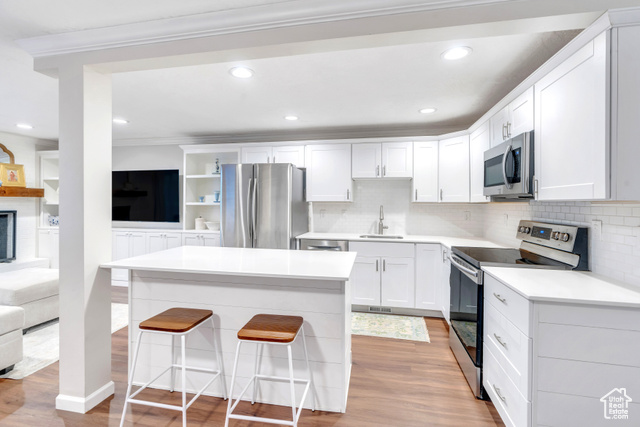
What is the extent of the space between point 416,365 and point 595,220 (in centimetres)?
166

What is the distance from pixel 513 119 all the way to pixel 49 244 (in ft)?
22.0

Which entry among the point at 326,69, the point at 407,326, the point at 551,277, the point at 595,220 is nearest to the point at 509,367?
the point at 551,277

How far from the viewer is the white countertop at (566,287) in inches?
58.1

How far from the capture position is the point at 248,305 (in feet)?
6.94

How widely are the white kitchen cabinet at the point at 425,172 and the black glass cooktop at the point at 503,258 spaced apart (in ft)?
4.42

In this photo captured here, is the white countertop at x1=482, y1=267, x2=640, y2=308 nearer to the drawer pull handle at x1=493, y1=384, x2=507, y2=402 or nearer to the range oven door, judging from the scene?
the range oven door

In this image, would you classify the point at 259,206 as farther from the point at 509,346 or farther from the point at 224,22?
the point at 509,346

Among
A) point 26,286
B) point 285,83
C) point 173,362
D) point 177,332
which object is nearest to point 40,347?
point 26,286

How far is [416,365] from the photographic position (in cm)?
263

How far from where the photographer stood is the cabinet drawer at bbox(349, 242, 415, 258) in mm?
3727

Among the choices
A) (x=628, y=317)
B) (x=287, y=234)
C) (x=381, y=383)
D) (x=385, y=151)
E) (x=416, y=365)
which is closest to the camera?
(x=628, y=317)

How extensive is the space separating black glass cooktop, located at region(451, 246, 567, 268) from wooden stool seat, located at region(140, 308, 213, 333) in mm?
1875

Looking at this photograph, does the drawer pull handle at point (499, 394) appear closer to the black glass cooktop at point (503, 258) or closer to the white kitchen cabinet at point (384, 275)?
the black glass cooktop at point (503, 258)

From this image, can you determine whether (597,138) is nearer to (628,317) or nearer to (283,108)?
(628,317)
